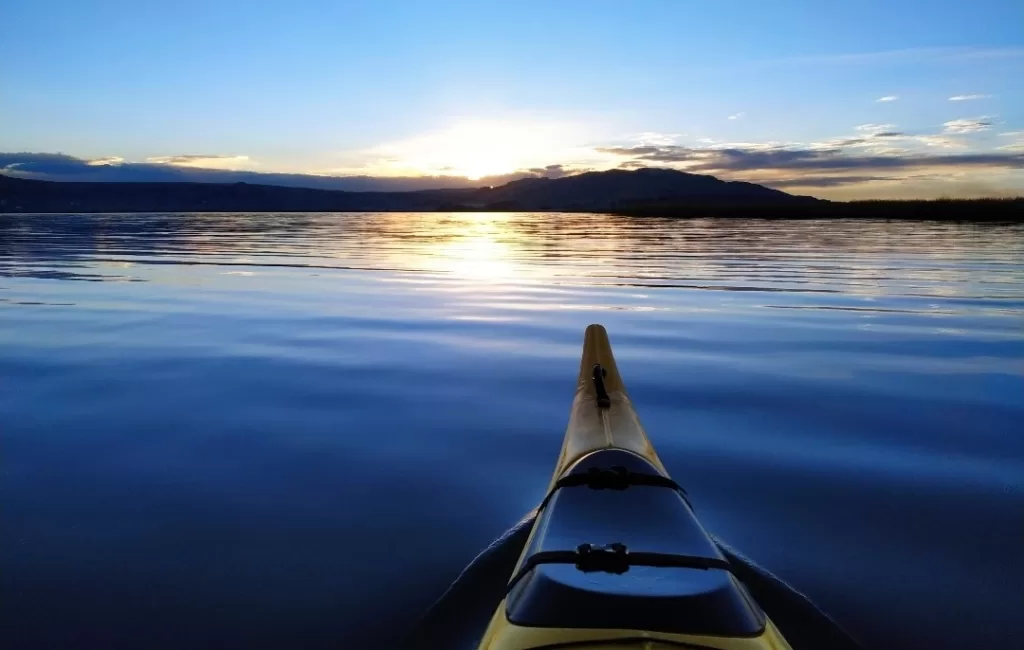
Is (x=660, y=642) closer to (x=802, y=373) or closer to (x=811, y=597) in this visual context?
(x=811, y=597)

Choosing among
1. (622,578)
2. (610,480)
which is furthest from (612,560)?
(610,480)

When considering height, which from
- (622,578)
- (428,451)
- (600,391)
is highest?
(600,391)

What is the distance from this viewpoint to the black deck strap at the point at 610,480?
4.06m

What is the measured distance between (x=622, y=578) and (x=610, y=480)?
1060mm

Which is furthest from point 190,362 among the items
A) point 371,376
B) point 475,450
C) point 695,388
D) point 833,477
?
point 833,477

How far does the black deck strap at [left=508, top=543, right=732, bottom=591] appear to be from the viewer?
123 inches

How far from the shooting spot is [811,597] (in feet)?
13.7

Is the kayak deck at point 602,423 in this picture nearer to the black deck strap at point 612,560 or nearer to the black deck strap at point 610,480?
the black deck strap at point 610,480

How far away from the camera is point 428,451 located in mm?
6836

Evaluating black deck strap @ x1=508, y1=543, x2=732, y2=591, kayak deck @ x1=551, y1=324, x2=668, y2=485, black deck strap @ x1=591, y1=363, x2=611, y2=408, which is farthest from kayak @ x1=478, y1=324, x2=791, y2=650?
black deck strap @ x1=591, y1=363, x2=611, y2=408

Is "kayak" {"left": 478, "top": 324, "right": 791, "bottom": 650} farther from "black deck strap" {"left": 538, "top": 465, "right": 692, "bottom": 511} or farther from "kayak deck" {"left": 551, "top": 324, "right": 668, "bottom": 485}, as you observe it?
"kayak deck" {"left": 551, "top": 324, "right": 668, "bottom": 485}

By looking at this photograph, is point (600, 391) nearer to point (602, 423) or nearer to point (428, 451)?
point (602, 423)

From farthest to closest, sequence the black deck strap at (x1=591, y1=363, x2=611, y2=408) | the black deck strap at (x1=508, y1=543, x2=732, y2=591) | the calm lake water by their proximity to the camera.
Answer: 1. the black deck strap at (x1=591, y1=363, x2=611, y2=408)
2. the calm lake water
3. the black deck strap at (x1=508, y1=543, x2=732, y2=591)

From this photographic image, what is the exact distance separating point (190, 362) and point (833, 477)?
353 inches
